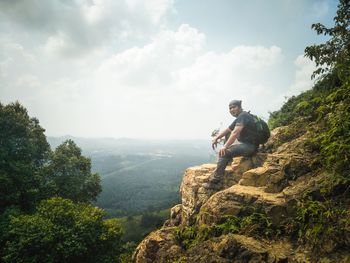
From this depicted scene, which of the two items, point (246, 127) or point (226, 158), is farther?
point (246, 127)

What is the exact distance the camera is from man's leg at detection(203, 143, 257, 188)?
8.33 m

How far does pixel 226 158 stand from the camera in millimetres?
8320

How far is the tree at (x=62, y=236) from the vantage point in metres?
15.4

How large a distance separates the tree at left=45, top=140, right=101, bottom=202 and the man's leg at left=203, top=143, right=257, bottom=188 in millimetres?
18944

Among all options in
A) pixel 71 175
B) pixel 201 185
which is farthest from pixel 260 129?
pixel 71 175

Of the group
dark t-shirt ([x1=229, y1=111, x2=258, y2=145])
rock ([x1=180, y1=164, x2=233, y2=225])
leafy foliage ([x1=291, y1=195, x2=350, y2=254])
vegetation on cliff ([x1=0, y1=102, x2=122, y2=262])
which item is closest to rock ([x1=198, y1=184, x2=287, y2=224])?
leafy foliage ([x1=291, y1=195, x2=350, y2=254])

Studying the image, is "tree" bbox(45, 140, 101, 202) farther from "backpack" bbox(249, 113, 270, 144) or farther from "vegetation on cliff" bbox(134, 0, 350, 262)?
"backpack" bbox(249, 113, 270, 144)

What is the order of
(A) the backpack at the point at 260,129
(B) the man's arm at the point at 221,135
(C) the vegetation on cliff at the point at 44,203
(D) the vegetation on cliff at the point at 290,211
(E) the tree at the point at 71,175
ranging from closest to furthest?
(D) the vegetation on cliff at the point at 290,211, (A) the backpack at the point at 260,129, (B) the man's arm at the point at 221,135, (C) the vegetation on cliff at the point at 44,203, (E) the tree at the point at 71,175

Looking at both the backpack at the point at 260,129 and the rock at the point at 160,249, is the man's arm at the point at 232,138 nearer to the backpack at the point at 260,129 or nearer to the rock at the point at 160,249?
A: the backpack at the point at 260,129

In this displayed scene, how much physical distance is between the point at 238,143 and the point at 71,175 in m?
20.9

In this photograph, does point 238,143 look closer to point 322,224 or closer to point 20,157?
point 322,224

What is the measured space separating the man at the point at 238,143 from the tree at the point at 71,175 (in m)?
19.1

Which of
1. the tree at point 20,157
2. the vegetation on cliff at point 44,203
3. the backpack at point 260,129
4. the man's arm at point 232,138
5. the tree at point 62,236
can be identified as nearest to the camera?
the man's arm at point 232,138

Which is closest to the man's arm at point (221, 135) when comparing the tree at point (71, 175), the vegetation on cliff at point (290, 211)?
the vegetation on cliff at point (290, 211)
